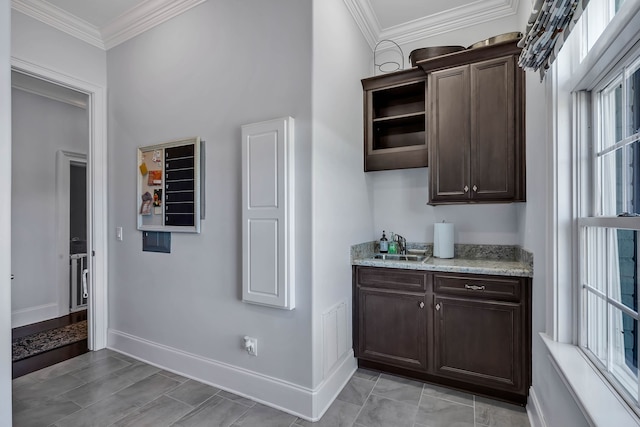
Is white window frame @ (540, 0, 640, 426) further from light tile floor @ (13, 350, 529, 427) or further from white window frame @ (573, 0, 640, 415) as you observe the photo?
light tile floor @ (13, 350, 529, 427)

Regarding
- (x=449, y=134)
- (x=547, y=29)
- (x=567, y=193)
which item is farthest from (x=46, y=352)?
(x=547, y=29)

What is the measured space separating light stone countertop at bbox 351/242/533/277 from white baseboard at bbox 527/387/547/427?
737mm

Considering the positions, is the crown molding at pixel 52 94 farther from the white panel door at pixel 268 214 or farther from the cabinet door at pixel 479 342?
the cabinet door at pixel 479 342

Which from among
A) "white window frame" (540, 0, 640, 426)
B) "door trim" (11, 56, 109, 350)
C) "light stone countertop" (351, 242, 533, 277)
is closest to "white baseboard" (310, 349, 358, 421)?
"light stone countertop" (351, 242, 533, 277)

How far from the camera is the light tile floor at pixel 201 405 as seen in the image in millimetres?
1892

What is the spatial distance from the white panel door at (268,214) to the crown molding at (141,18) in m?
1.40

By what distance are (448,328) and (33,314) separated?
462cm

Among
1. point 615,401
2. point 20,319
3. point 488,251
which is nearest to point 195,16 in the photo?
point 488,251

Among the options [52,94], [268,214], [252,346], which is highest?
[52,94]

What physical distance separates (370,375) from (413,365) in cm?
38

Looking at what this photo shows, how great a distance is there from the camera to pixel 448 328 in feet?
7.25

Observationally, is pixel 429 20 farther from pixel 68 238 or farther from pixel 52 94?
pixel 68 238

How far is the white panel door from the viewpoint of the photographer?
6.43 ft

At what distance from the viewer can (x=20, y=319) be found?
3.51 m
